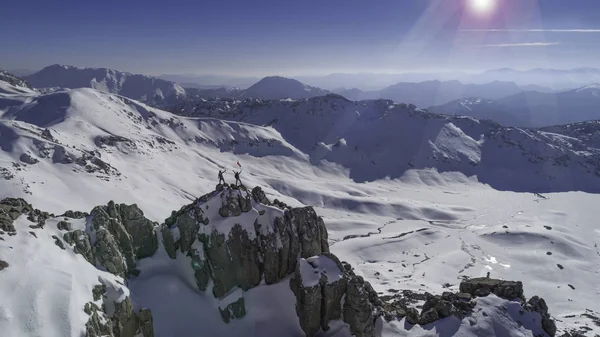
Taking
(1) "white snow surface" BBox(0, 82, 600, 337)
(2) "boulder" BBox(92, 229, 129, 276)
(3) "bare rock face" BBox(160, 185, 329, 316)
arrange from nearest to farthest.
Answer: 1. (1) "white snow surface" BBox(0, 82, 600, 337)
2. (2) "boulder" BBox(92, 229, 129, 276)
3. (3) "bare rock face" BBox(160, 185, 329, 316)

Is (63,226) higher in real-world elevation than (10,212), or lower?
lower

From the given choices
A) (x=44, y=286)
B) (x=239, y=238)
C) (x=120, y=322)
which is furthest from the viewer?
(x=239, y=238)

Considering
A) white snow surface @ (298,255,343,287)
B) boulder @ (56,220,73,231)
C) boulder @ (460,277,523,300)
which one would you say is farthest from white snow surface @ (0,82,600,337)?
white snow surface @ (298,255,343,287)

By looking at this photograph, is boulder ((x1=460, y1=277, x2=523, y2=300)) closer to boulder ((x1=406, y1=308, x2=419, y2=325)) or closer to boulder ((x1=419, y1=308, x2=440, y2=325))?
boulder ((x1=419, y1=308, x2=440, y2=325))

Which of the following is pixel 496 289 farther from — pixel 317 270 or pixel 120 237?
pixel 120 237

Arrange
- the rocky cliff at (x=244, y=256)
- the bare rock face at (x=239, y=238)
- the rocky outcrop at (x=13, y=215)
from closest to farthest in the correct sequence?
1. the rocky outcrop at (x=13, y=215)
2. the rocky cliff at (x=244, y=256)
3. the bare rock face at (x=239, y=238)

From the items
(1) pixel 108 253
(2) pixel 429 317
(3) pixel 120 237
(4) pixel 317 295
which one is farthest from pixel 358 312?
(3) pixel 120 237

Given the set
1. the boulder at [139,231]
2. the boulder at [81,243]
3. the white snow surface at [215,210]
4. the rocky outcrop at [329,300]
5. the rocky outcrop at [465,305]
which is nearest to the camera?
the white snow surface at [215,210]

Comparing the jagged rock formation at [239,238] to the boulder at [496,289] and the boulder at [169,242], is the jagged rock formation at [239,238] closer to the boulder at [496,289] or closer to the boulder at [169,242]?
the boulder at [169,242]

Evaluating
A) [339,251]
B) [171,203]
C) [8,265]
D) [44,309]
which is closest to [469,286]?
Result: [44,309]

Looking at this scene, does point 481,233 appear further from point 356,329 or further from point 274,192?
point 356,329

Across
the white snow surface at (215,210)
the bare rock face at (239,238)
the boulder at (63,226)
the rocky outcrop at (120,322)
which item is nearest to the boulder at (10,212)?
the white snow surface at (215,210)
